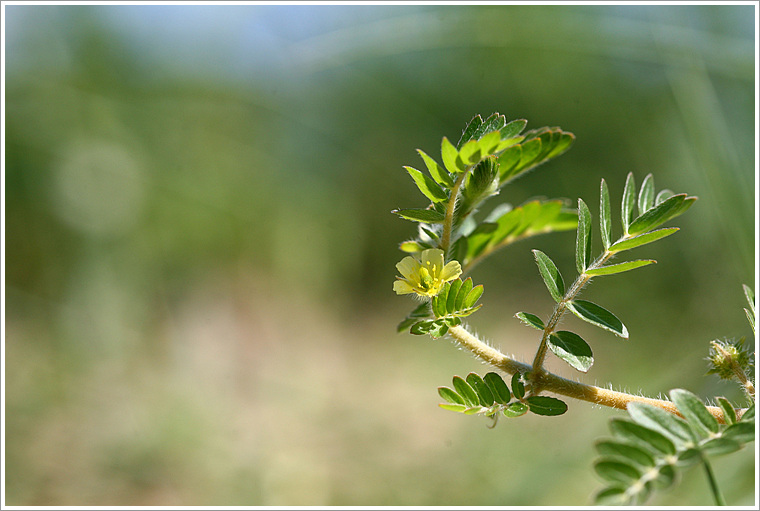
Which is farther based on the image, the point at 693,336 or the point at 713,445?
the point at 693,336

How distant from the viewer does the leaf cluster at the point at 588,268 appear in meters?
0.37

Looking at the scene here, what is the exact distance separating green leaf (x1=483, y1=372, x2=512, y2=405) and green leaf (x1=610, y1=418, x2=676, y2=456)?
0.36 ft

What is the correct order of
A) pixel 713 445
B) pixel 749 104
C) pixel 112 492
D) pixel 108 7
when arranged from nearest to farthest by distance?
pixel 713 445 < pixel 749 104 < pixel 112 492 < pixel 108 7

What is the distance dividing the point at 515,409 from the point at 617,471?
0.10 metres

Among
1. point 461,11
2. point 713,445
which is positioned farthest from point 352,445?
point 713,445

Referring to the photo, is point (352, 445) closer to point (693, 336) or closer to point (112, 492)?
point (112, 492)

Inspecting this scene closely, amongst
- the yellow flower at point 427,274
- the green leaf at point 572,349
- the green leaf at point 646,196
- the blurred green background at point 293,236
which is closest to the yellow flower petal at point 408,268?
the yellow flower at point 427,274

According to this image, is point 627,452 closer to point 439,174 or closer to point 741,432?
point 741,432

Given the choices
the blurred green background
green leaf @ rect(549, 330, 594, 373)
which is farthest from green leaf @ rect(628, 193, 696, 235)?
the blurred green background

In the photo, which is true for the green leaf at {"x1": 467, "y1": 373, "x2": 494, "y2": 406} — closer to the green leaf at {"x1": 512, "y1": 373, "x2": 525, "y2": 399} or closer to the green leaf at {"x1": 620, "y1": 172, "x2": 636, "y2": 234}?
the green leaf at {"x1": 512, "y1": 373, "x2": 525, "y2": 399}

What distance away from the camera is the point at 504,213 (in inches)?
19.9

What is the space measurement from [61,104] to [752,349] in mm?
2259

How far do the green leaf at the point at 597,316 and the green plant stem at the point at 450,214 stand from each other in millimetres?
97

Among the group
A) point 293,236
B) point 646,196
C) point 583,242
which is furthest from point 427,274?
point 293,236
